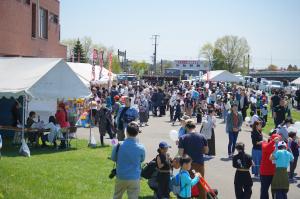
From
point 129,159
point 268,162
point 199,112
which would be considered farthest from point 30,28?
point 129,159

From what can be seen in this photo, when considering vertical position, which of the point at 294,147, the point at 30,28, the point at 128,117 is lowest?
the point at 294,147

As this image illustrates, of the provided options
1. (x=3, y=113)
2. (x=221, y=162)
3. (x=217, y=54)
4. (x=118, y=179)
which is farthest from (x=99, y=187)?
(x=217, y=54)

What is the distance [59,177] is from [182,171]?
488cm

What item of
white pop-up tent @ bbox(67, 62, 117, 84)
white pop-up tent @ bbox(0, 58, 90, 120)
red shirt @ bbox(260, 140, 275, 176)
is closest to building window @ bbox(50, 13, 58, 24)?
white pop-up tent @ bbox(67, 62, 117, 84)

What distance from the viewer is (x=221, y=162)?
612 inches

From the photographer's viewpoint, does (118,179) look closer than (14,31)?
Yes

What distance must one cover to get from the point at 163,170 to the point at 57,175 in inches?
144

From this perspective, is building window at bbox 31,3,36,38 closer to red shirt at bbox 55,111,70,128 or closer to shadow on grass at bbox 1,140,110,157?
shadow on grass at bbox 1,140,110,157

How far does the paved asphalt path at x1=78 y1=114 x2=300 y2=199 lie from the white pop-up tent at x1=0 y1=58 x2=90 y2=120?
11.3ft

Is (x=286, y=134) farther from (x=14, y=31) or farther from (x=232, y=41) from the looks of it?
(x=232, y=41)

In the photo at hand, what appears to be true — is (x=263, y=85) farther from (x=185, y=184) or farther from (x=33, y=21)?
(x=185, y=184)

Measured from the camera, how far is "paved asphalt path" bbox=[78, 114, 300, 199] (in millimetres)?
12037

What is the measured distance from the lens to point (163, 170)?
9.86m

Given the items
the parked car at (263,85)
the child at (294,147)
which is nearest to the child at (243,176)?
the child at (294,147)
